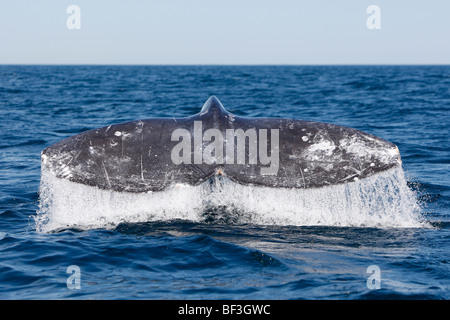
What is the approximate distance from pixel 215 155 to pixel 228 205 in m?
1.21

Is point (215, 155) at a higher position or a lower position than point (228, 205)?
higher

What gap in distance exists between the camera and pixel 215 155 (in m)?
6.04

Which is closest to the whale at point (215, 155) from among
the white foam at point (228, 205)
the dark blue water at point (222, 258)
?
the white foam at point (228, 205)

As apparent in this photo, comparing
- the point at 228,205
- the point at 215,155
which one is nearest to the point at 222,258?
the point at 215,155

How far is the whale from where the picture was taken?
5.93 meters

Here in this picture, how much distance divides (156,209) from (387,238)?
277 centimetres

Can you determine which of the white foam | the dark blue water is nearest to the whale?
the white foam

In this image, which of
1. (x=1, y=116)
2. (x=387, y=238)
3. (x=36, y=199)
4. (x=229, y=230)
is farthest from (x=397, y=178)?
→ (x=1, y=116)

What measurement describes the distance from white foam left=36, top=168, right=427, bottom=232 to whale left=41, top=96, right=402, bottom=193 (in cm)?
10

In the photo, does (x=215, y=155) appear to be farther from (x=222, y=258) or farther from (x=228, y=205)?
(x=228, y=205)

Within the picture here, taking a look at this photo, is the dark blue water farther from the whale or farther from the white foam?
the whale

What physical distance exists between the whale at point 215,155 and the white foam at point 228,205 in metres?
0.10

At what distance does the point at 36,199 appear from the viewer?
9.12m
